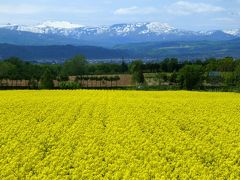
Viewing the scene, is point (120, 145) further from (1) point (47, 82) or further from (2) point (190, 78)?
(1) point (47, 82)

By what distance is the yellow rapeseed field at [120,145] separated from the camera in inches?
530

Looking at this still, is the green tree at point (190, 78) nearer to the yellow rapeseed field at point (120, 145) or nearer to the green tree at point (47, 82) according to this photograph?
the green tree at point (47, 82)

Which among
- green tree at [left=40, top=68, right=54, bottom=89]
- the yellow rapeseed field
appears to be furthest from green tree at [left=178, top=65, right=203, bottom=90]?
the yellow rapeseed field

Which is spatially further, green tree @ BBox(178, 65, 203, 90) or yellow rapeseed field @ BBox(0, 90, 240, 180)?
green tree @ BBox(178, 65, 203, 90)

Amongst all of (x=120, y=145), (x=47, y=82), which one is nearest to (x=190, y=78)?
(x=47, y=82)

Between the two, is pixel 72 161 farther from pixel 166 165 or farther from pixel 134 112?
pixel 134 112

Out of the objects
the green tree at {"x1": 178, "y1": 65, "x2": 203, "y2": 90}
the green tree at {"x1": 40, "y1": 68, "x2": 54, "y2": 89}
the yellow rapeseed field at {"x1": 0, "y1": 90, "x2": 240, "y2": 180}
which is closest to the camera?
the yellow rapeseed field at {"x1": 0, "y1": 90, "x2": 240, "y2": 180}

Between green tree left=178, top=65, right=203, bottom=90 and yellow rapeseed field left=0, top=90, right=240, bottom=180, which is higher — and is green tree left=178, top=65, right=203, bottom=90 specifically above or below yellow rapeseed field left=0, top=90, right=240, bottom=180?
below

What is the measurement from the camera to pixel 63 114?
27.2 metres

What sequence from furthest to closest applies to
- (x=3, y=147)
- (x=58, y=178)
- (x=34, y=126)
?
1. (x=34, y=126)
2. (x=3, y=147)
3. (x=58, y=178)

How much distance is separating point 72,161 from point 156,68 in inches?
6895

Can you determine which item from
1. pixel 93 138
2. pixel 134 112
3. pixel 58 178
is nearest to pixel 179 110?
pixel 134 112

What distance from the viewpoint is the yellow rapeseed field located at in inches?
530

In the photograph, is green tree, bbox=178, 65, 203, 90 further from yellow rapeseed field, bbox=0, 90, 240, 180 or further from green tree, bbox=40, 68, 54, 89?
yellow rapeseed field, bbox=0, 90, 240, 180
